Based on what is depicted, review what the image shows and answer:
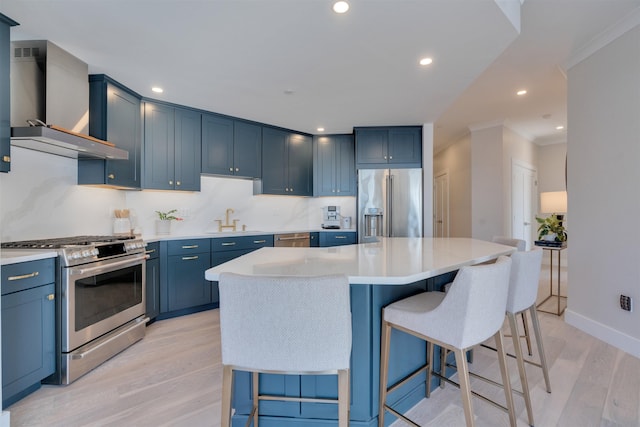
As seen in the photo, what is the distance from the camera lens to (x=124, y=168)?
114 inches

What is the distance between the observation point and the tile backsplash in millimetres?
2260

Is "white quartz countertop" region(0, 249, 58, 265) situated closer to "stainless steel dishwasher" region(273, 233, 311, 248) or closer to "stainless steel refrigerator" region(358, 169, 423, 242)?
"stainless steel dishwasher" region(273, 233, 311, 248)

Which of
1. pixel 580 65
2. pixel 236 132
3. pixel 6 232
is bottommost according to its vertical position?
pixel 6 232

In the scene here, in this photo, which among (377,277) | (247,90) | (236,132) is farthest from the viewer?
(236,132)

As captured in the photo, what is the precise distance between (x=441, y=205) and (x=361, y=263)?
19.2ft

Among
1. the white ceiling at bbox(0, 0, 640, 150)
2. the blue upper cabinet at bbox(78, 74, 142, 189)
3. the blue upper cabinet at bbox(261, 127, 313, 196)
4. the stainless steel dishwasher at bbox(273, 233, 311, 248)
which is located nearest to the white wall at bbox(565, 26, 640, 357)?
the white ceiling at bbox(0, 0, 640, 150)

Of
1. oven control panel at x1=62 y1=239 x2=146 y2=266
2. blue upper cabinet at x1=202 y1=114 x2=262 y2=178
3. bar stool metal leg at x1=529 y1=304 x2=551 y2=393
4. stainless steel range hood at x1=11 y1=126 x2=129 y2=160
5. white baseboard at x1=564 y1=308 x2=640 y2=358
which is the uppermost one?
blue upper cabinet at x1=202 y1=114 x2=262 y2=178

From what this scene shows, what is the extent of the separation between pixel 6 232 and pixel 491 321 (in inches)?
127

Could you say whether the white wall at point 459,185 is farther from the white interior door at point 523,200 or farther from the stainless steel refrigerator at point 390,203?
the stainless steel refrigerator at point 390,203

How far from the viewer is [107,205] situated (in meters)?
3.08

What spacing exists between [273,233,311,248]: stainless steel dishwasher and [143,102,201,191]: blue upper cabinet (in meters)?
1.21

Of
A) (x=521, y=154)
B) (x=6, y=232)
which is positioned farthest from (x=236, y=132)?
(x=521, y=154)

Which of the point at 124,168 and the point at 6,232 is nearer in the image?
the point at 6,232

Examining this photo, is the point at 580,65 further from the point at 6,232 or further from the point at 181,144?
the point at 6,232
